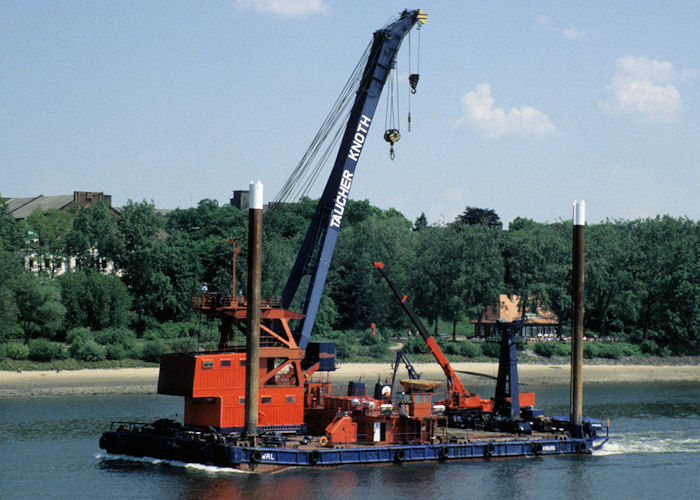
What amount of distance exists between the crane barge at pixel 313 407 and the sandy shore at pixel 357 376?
16.3m

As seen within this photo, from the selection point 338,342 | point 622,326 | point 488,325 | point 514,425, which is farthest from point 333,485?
point 622,326

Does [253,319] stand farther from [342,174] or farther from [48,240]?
[48,240]

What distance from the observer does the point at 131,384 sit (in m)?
77.2

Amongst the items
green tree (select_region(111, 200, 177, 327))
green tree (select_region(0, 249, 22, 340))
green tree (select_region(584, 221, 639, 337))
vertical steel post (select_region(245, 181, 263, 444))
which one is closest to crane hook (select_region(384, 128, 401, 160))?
vertical steel post (select_region(245, 181, 263, 444))

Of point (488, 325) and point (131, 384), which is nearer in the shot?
point (131, 384)

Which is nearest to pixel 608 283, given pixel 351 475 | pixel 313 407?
pixel 313 407

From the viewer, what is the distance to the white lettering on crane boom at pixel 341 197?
4759 centimetres

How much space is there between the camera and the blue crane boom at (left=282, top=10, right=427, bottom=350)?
47.3 meters

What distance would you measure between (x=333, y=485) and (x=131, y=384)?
135 feet

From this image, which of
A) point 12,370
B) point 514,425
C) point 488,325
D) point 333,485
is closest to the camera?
point 333,485

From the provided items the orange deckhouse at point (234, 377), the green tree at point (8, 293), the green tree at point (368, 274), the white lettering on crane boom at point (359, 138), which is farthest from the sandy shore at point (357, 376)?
the white lettering on crane boom at point (359, 138)

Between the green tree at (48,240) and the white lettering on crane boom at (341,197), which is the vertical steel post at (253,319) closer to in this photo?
the white lettering on crane boom at (341,197)

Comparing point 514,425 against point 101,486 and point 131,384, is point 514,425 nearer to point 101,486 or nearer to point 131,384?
point 101,486

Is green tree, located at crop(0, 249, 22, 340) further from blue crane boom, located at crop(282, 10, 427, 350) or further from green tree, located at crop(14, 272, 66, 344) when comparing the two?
blue crane boom, located at crop(282, 10, 427, 350)
